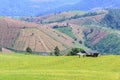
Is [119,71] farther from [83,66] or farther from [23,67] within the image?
[23,67]

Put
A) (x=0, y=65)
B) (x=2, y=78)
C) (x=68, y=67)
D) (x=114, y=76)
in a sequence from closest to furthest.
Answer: (x=2, y=78) < (x=114, y=76) < (x=68, y=67) < (x=0, y=65)

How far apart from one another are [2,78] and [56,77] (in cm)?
754

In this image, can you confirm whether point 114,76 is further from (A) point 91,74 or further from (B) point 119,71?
(B) point 119,71

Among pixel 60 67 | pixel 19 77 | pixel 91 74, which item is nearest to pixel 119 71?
pixel 91 74

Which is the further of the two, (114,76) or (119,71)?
(119,71)

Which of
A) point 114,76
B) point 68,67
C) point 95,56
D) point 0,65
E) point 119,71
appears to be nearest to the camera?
point 114,76

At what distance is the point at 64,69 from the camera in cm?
6172

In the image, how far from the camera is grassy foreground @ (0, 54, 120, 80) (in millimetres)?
50281

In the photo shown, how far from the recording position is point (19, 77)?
49.1 meters

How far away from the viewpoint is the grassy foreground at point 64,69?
5028 centimetres

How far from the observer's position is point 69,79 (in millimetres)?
48125

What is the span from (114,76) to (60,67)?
15123 mm

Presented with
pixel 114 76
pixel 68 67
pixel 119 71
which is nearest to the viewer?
pixel 114 76

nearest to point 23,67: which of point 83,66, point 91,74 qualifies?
point 83,66
